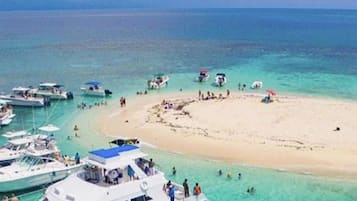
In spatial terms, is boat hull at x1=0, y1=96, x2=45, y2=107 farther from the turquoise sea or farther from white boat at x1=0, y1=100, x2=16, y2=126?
white boat at x1=0, y1=100, x2=16, y2=126

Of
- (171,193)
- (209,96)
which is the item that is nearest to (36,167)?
(171,193)

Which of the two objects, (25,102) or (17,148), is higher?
(25,102)

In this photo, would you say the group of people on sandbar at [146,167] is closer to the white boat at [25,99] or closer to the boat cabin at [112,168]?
the boat cabin at [112,168]


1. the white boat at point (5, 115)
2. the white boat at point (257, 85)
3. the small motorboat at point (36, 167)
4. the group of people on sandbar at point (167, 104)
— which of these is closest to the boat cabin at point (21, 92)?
the white boat at point (5, 115)

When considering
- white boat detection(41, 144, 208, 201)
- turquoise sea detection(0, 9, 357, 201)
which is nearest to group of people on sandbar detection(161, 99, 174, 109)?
turquoise sea detection(0, 9, 357, 201)

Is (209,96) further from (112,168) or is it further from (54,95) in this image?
(112,168)

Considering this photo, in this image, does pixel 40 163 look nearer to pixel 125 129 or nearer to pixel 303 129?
pixel 125 129
